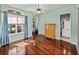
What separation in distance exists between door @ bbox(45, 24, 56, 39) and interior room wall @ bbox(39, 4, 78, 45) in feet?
0.22

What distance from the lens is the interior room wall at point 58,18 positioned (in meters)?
2.04

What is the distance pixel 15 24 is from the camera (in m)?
2.16

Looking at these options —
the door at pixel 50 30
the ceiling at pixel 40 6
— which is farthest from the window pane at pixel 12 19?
the door at pixel 50 30

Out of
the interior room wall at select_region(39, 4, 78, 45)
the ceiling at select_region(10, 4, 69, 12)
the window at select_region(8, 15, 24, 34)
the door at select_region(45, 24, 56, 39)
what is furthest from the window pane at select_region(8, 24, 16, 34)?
the door at select_region(45, 24, 56, 39)

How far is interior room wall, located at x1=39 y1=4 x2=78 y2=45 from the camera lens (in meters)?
2.04

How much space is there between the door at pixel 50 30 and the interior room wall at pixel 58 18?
7 cm

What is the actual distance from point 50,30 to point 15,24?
25.8 inches

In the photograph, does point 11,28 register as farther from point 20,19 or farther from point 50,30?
point 50,30

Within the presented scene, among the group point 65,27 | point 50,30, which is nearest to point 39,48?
point 50,30

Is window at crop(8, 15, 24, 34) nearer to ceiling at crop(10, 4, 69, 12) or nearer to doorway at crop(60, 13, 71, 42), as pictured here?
ceiling at crop(10, 4, 69, 12)

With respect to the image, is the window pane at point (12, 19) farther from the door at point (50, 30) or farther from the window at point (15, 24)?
the door at point (50, 30)

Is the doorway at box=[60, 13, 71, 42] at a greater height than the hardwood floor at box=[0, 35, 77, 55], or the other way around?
the doorway at box=[60, 13, 71, 42]
